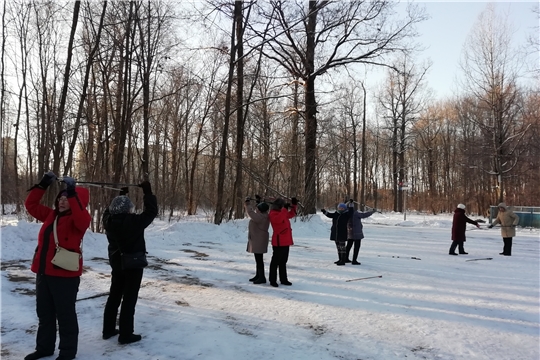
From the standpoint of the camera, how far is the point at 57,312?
13.1 feet

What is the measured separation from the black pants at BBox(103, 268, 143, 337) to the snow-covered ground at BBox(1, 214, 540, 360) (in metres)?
0.20

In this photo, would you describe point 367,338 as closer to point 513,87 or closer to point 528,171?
point 513,87

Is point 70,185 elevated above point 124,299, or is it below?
above

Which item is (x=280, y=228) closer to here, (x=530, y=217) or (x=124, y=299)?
(x=124, y=299)

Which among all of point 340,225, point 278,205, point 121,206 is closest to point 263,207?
point 278,205

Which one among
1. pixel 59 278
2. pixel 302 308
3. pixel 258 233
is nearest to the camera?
pixel 59 278

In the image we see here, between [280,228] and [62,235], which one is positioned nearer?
[62,235]

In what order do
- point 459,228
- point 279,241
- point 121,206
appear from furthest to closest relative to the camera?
point 459,228 < point 279,241 < point 121,206

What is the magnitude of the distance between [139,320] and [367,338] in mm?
3094

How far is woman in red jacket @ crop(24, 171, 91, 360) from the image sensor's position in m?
3.98

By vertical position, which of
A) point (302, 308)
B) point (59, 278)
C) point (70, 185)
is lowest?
point (302, 308)

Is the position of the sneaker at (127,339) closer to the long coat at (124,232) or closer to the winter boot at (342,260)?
the long coat at (124,232)

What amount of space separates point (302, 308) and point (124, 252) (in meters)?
3.07

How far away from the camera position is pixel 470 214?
38.6 metres
